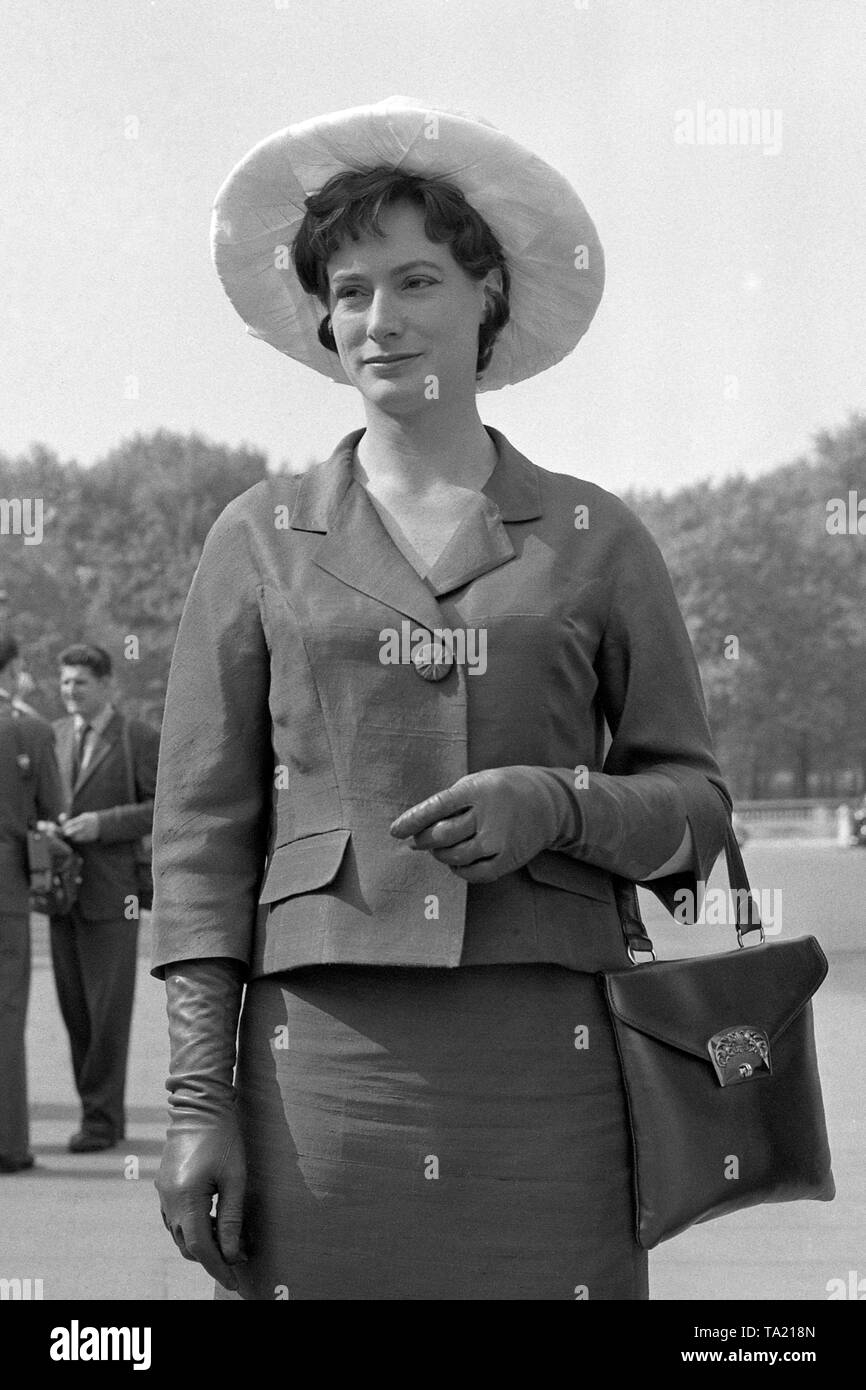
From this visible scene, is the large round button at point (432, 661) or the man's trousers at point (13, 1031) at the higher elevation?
the large round button at point (432, 661)

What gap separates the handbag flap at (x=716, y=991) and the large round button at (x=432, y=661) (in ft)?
1.38

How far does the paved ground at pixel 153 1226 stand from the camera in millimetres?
5242

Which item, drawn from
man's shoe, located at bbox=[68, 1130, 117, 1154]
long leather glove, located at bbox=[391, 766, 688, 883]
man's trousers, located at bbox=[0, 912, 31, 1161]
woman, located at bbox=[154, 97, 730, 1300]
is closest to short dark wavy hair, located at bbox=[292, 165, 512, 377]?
woman, located at bbox=[154, 97, 730, 1300]

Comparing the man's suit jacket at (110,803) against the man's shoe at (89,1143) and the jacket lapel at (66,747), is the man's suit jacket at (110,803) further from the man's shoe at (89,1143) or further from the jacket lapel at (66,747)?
the man's shoe at (89,1143)

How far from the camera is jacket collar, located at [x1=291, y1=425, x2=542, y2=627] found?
2.27m

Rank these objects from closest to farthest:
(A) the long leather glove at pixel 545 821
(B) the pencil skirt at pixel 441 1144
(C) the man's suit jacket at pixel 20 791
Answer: (A) the long leather glove at pixel 545 821 → (B) the pencil skirt at pixel 441 1144 → (C) the man's suit jacket at pixel 20 791

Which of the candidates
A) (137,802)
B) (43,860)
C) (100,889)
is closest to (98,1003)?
(100,889)

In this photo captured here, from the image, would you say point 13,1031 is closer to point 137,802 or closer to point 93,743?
point 137,802

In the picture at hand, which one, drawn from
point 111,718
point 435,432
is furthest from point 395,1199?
point 111,718

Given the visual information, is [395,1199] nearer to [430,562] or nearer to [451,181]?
[430,562]

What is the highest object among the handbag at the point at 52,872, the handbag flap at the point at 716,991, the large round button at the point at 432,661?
the large round button at the point at 432,661

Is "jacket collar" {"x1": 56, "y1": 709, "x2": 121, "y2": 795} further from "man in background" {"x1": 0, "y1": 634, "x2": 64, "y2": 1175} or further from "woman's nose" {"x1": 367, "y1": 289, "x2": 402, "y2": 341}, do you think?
"woman's nose" {"x1": 367, "y1": 289, "x2": 402, "y2": 341}

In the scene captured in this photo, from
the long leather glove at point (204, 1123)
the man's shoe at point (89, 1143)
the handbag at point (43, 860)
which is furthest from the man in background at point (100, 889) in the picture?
the long leather glove at point (204, 1123)

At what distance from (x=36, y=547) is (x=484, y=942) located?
41825 mm
